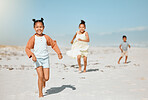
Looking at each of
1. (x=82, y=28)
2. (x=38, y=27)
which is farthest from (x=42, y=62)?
(x=82, y=28)

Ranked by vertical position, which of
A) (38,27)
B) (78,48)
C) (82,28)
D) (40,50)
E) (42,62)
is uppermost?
(82,28)

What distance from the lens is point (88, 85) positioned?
19.9 feet

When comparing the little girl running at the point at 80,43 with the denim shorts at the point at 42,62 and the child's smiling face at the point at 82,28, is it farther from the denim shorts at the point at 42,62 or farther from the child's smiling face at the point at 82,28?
the denim shorts at the point at 42,62

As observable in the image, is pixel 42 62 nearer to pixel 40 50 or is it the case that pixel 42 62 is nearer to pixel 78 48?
pixel 40 50

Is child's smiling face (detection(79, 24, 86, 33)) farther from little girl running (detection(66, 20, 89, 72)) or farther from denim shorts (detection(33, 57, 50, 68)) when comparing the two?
denim shorts (detection(33, 57, 50, 68))

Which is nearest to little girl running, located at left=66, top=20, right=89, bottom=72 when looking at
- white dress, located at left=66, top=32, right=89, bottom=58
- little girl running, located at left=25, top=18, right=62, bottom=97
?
white dress, located at left=66, top=32, right=89, bottom=58

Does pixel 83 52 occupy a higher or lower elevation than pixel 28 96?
higher

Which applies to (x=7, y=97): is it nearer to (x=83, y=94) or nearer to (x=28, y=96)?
(x=28, y=96)

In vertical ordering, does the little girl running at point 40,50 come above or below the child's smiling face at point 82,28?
below

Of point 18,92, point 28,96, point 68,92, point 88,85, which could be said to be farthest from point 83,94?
point 18,92

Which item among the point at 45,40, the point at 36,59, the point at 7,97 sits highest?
the point at 45,40

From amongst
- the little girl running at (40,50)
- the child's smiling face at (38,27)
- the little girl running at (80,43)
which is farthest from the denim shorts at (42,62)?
the little girl running at (80,43)

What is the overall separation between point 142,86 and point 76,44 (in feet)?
11.9

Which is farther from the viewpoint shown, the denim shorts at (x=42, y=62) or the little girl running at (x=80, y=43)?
the little girl running at (x=80, y=43)
